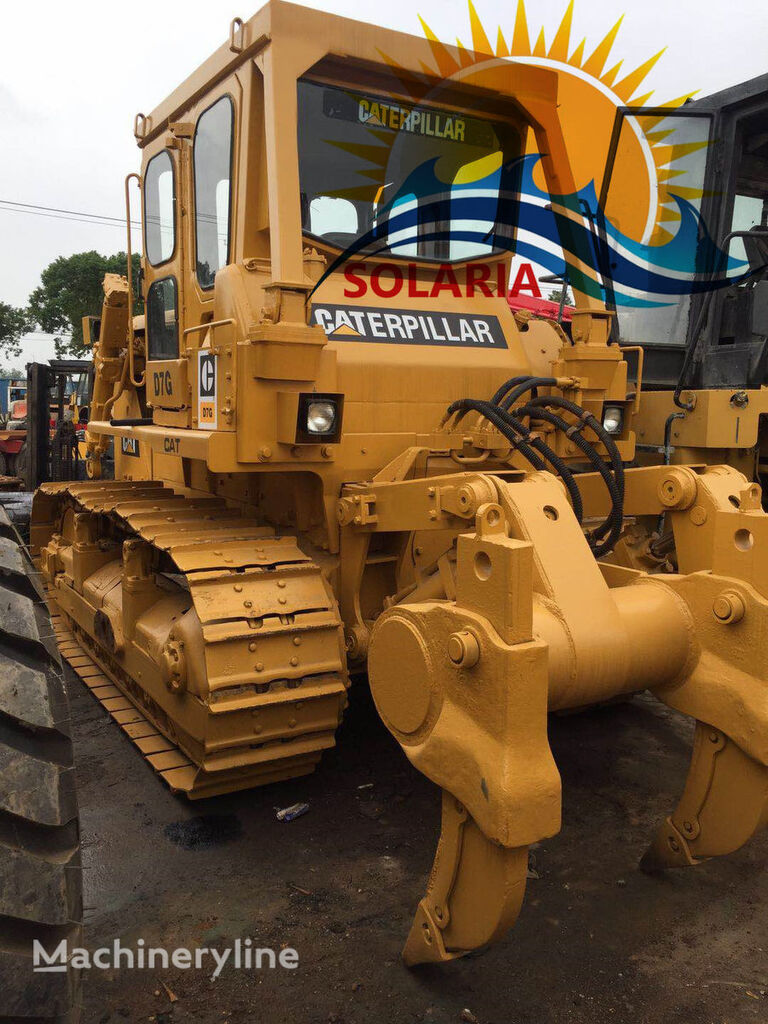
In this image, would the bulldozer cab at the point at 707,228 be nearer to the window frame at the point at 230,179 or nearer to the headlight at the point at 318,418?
the window frame at the point at 230,179

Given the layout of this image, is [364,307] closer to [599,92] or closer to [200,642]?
[200,642]

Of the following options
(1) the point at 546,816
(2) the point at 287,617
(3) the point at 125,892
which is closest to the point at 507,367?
(2) the point at 287,617

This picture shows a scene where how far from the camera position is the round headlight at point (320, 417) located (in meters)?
3.54

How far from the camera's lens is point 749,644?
266cm

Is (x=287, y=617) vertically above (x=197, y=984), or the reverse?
(x=287, y=617)

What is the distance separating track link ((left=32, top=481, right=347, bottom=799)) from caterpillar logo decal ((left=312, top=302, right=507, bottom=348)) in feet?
3.42

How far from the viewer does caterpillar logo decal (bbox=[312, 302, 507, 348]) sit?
407 centimetres

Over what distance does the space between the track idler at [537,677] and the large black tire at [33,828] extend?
1.05 m

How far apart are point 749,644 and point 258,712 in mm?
1793

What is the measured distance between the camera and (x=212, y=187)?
4207mm

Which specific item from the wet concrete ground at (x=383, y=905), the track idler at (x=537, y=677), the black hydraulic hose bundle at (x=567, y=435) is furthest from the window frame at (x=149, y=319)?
the track idler at (x=537, y=677)

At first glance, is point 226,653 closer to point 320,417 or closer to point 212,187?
point 320,417

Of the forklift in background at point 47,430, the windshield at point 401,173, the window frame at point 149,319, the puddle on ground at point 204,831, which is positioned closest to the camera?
the puddle on ground at point 204,831

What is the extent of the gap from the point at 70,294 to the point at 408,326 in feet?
121
